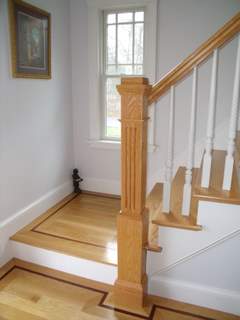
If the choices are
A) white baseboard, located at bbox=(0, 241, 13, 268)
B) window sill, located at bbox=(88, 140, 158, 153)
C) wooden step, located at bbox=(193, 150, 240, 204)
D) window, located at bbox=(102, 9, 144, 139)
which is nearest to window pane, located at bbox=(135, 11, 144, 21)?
window, located at bbox=(102, 9, 144, 139)

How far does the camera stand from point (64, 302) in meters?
1.85

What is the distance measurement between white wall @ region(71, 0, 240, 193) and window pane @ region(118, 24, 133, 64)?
1.06ft

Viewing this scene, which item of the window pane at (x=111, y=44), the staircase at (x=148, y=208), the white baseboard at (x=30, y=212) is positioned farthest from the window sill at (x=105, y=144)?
the staircase at (x=148, y=208)

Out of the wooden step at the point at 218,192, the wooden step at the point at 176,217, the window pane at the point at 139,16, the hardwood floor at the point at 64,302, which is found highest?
the window pane at the point at 139,16

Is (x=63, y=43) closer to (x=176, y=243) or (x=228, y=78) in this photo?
(x=228, y=78)

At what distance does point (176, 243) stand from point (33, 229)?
51.3 inches

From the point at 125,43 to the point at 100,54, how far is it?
11.2 inches

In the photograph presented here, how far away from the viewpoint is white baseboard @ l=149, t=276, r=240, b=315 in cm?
173

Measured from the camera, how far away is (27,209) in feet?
8.27

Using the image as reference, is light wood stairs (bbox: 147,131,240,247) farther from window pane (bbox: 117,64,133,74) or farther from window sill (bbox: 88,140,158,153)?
window pane (bbox: 117,64,133,74)

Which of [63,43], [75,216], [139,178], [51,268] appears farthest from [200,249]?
[63,43]

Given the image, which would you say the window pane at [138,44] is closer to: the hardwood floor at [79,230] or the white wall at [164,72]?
the white wall at [164,72]

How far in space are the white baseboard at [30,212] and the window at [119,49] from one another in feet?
3.13

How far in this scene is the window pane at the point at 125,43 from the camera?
2.85 meters
